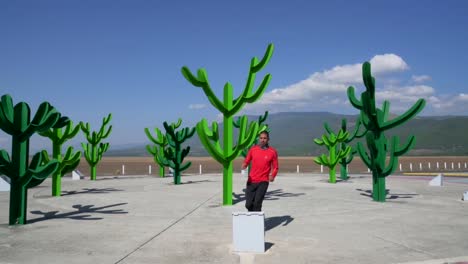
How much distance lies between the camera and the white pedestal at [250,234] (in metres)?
5.11

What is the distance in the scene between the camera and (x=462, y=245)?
5.46 m

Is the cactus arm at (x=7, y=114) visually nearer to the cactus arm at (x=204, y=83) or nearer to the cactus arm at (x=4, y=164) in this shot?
the cactus arm at (x=4, y=164)

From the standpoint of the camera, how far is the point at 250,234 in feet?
16.8

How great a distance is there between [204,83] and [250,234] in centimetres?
517

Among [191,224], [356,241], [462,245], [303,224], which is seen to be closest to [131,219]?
[191,224]

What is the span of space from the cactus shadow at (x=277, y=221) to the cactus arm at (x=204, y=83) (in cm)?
318

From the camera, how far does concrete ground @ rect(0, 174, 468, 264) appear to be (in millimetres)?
4895

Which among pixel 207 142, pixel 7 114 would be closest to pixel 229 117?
pixel 207 142

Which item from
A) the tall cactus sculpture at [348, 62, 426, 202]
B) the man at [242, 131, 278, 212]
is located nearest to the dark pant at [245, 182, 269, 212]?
the man at [242, 131, 278, 212]

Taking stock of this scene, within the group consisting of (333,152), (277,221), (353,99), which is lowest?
(277,221)

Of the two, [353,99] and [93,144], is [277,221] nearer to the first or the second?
[353,99]

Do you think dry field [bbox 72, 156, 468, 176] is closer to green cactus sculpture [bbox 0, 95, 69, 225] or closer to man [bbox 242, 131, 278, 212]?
green cactus sculpture [bbox 0, 95, 69, 225]

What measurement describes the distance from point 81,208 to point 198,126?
3.44 metres

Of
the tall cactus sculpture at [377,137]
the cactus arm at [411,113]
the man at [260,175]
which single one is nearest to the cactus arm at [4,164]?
the man at [260,175]
